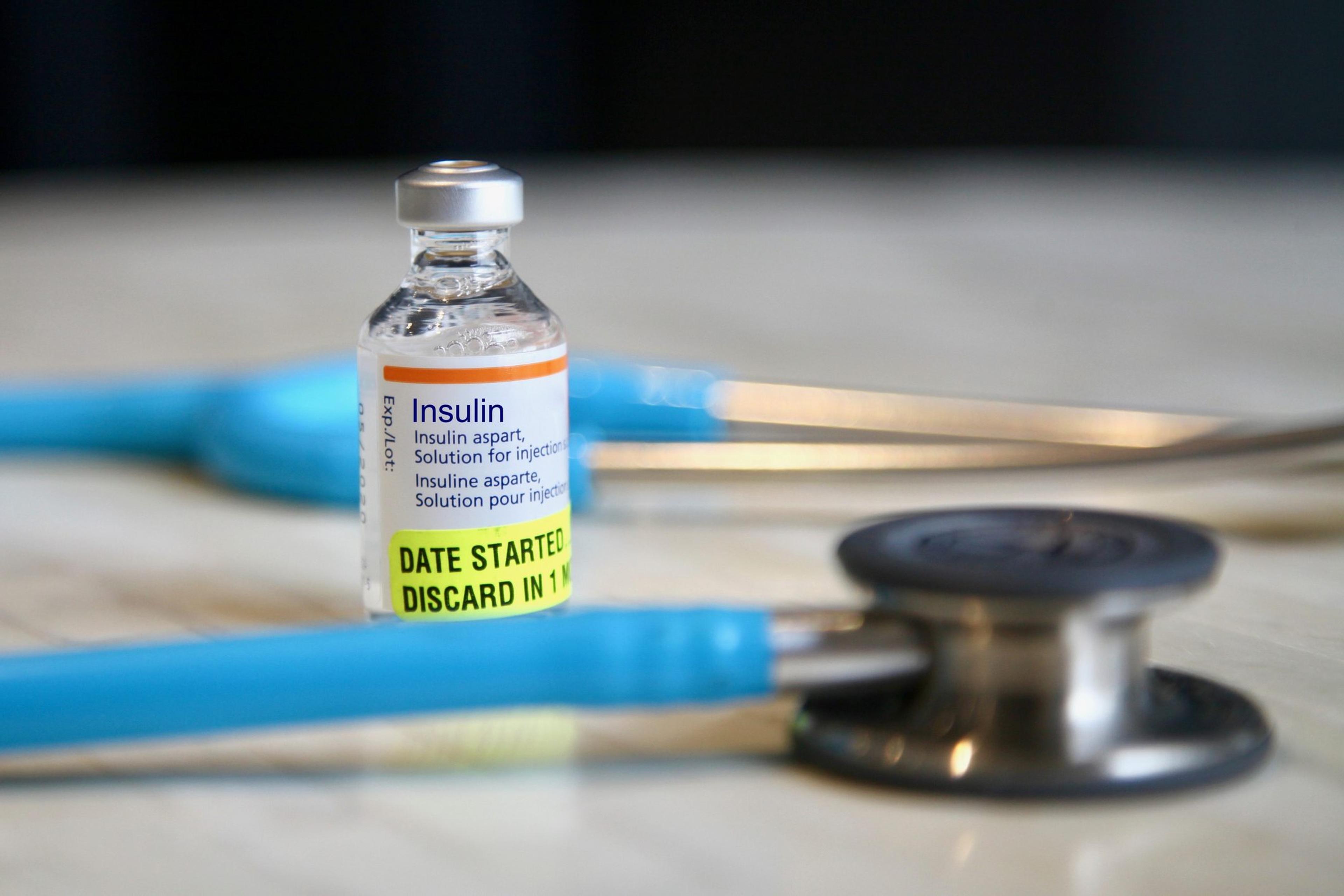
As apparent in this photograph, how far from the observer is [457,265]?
0.69 meters

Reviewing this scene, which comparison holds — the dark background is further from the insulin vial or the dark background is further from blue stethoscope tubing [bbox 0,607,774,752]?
blue stethoscope tubing [bbox 0,607,774,752]

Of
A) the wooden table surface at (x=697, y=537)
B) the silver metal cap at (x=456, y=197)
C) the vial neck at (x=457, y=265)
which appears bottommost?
the wooden table surface at (x=697, y=537)

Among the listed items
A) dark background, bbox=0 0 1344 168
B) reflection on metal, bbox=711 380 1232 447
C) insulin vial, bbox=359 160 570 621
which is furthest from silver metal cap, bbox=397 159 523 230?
dark background, bbox=0 0 1344 168

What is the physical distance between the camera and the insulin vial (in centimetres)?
62

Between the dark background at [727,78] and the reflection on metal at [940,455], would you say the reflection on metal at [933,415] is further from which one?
the dark background at [727,78]

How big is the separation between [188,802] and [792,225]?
1.67 meters

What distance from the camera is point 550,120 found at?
11.3 ft

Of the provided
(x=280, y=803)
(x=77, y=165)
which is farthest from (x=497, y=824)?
(x=77, y=165)

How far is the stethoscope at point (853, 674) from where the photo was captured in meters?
0.48

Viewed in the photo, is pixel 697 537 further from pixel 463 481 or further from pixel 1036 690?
pixel 1036 690

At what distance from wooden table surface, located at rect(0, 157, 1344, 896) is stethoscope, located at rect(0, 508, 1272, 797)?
17 mm

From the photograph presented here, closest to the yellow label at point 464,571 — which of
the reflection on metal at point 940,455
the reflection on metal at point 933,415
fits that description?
the reflection on metal at point 940,455

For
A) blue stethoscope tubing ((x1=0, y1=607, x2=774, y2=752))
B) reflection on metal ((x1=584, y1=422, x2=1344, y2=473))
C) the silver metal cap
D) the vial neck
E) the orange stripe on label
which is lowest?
reflection on metal ((x1=584, y1=422, x2=1344, y2=473))

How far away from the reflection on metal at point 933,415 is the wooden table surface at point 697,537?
4 centimetres
